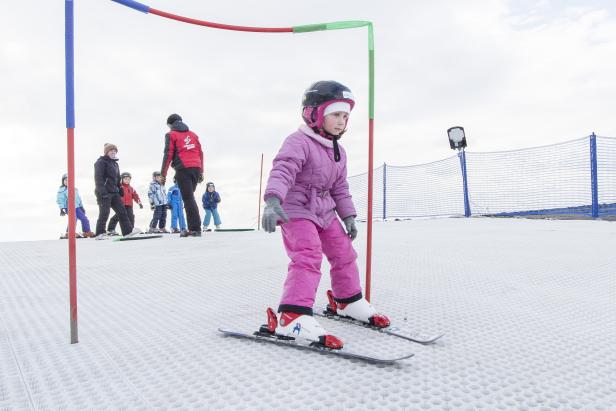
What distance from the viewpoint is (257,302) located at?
2.53 metres

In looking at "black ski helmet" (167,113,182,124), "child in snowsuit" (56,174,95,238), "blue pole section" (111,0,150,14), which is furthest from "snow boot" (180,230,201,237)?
"blue pole section" (111,0,150,14)

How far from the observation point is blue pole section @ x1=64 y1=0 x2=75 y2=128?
1.92m

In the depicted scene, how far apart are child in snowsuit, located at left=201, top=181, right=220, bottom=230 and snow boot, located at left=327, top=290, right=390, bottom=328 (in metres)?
9.03

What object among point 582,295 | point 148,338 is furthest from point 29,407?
point 582,295

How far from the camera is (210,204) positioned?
1087 cm

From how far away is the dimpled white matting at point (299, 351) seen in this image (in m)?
1.37

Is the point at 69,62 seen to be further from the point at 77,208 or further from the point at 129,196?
the point at 129,196

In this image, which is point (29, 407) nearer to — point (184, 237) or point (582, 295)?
point (582, 295)

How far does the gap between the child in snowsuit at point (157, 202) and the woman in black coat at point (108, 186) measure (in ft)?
6.99

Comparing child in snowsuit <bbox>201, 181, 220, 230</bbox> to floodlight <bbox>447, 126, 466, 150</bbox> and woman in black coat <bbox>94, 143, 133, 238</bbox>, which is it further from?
floodlight <bbox>447, 126, 466, 150</bbox>

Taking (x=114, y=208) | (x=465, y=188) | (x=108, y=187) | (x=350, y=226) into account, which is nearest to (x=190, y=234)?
(x=114, y=208)

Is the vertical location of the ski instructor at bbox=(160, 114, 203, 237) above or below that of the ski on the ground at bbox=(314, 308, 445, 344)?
above

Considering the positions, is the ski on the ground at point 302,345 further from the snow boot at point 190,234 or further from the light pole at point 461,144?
the light pole at point 461,144

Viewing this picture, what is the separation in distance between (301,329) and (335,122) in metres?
0.93
